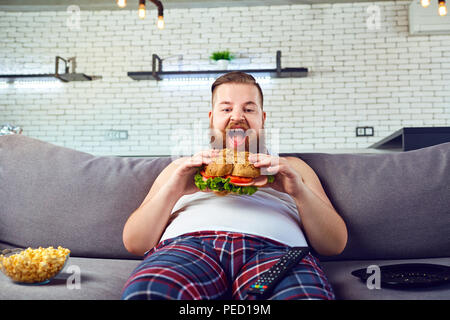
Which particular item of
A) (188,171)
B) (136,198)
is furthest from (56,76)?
(188,171)

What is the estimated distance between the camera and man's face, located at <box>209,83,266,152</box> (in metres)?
1.61

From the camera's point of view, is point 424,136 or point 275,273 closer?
point 275,273

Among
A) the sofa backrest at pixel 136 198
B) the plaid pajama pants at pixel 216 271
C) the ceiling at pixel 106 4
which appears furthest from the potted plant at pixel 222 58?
the plaid pajama pants at pixel 216 271

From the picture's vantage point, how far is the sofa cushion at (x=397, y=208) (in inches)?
60.8

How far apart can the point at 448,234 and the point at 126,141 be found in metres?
4.36

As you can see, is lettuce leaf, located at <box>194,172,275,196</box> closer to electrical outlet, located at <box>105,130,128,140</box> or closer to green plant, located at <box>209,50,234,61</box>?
green plant, located at <box>209,50,234,61</box>

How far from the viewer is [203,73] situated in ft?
15.8

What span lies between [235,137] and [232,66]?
3.71 m

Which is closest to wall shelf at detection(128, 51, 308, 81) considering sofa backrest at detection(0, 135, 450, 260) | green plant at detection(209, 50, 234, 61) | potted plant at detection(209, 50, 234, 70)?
potted plant at detection(209, 50, 234, 70)

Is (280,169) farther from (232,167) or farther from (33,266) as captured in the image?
(33,266)

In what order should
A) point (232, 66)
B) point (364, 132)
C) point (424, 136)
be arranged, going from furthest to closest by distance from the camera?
point (232, 66) → point (364, 132) → point (424, 136)
